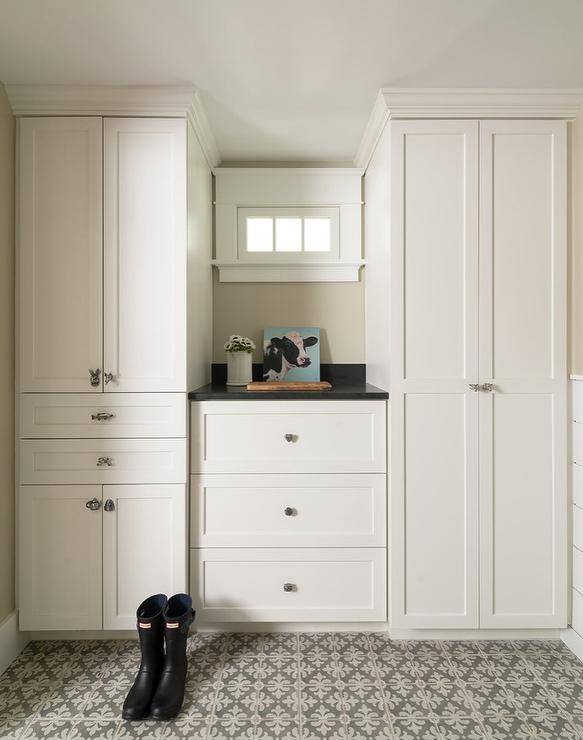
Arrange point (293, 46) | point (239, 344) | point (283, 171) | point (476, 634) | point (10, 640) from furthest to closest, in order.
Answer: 1. point (283, 171)
2. point (239, 344)
3. point (476, 634)
4. point (10, 640)
5. point (293, 46)

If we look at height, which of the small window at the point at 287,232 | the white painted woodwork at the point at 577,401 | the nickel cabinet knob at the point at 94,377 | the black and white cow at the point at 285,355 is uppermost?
the small window at the point at 287,232

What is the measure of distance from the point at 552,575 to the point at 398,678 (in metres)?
0.82

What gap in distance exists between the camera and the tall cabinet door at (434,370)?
2051mm

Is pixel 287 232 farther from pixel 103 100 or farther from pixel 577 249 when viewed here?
pixel 577 249

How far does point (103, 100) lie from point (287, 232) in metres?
1.14

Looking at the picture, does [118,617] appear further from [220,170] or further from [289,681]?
[220,170]

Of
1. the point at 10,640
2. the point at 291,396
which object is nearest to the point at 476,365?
the point at 291,396

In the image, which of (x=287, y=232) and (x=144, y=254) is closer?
(x=144, y=254)

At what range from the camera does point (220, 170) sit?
107 inches

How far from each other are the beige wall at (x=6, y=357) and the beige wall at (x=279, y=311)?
3.53 ft

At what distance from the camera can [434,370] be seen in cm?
205

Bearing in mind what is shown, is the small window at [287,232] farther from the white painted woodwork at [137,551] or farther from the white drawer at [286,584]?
the white drawer at [286,584]

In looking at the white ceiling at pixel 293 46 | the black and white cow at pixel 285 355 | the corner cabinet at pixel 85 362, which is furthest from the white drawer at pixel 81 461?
the white ceiling at pixel 293 46

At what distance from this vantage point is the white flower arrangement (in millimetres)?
2555
